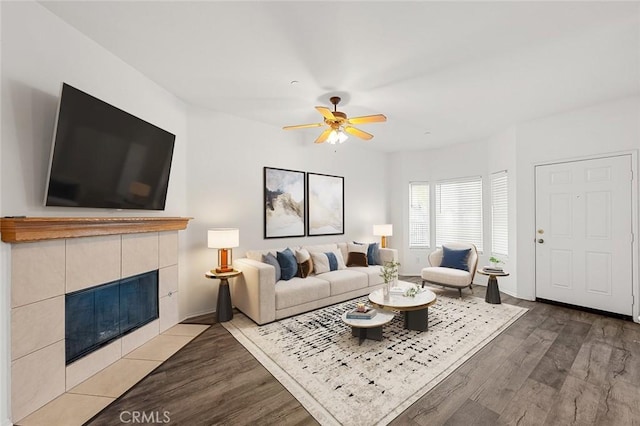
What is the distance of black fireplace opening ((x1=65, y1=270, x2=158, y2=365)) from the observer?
2.28 m

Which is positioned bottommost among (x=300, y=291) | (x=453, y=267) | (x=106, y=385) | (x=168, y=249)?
(x=106, y=385)

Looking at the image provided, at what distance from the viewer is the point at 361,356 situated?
2.70 meters

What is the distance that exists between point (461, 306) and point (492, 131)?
3.24 metres

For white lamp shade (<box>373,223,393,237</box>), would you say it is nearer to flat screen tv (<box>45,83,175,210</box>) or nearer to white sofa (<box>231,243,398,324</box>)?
white sofa (<box>231,243,398,324</box>)

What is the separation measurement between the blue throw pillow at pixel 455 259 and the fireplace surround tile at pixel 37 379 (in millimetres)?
5214

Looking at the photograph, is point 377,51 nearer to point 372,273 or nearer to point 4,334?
point 372,273

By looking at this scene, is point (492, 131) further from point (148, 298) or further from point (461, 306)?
point (148, 298)

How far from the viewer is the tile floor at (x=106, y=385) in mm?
1895

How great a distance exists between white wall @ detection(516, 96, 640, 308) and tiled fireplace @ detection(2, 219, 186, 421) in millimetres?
5647

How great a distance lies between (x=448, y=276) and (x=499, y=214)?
5.65ft

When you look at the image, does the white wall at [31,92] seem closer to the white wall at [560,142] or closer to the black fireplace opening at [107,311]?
the black fireplace opening at [107,311]

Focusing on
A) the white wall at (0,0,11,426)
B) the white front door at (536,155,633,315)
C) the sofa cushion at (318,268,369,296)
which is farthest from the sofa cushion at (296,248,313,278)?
the white front door at (536,155,633,315)

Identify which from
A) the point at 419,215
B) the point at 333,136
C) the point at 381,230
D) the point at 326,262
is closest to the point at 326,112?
the point at 333,136

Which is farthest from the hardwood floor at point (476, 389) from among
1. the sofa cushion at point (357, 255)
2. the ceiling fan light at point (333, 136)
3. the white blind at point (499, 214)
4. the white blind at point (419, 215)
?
the white blind at point (419, 215)
